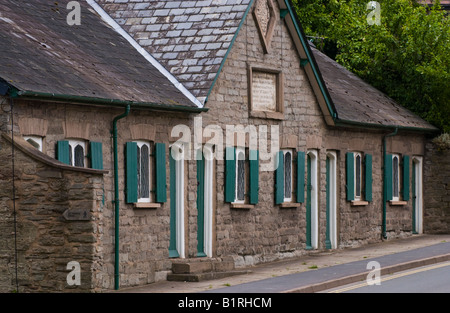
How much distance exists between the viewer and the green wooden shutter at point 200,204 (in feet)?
70.0

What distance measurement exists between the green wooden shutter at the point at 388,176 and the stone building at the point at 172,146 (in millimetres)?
59

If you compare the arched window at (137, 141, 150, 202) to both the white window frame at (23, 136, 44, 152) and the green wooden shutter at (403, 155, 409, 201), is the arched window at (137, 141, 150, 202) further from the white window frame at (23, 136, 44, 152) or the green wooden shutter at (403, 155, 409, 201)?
the green wooden shutter at (403, 155, 409, 201)

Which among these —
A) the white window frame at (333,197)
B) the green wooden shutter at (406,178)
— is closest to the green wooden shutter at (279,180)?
the white window frame at (333,197)

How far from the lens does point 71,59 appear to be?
62.9 ft

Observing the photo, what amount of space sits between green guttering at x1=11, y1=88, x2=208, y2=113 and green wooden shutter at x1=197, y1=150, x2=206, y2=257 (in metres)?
1.22

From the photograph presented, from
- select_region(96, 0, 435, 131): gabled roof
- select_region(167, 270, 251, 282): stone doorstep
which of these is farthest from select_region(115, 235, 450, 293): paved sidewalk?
select_region(96, 0, 435, 131): gabled roof

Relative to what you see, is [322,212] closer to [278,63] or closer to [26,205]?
[278,63]

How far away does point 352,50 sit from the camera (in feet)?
110

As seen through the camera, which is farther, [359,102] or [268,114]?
[359,102]

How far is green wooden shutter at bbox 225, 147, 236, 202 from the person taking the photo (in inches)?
862

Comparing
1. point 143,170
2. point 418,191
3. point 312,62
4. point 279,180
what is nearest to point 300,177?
point 279,180

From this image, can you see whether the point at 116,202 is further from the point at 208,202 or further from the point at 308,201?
the point at 308,201

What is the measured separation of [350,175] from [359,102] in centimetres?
263

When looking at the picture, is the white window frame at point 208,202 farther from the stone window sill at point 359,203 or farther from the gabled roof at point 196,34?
the stone window sill at point 359,203
